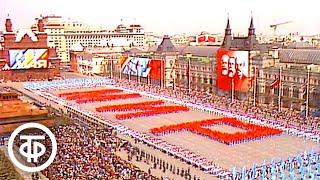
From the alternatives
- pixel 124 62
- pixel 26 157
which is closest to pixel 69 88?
pixel 124 62

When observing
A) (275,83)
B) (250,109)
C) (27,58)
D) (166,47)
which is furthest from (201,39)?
(250,109)

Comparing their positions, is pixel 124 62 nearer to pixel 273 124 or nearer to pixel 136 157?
pixel 273 124

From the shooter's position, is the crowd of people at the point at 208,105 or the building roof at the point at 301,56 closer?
the crowd of people at the point at 208,105

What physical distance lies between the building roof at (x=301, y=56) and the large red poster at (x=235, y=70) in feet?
7.11

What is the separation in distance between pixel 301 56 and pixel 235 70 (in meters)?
2.79

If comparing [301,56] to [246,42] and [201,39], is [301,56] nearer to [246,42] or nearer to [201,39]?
[246,42]

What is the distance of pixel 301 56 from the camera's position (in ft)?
48.4

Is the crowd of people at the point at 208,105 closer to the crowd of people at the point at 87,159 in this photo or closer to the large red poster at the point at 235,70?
the large red poster at the point at 235,70

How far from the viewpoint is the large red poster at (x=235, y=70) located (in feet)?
42.8

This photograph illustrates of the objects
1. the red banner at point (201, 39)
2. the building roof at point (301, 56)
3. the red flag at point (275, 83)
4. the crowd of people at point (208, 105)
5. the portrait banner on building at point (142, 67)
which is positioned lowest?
the crowd of people at point (208, 105)

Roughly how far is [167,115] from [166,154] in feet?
11.0

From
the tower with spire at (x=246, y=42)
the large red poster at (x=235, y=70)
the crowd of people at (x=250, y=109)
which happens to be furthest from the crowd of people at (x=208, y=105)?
the tower with spire at (x=246, y=42)

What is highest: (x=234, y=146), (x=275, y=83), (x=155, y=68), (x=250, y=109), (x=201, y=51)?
(x=201, y=51)

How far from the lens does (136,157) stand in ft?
24.3
